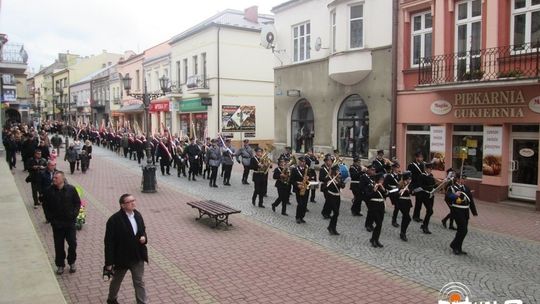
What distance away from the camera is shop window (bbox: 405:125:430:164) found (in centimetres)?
1717

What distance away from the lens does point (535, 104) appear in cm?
1343

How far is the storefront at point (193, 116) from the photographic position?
3359 cm

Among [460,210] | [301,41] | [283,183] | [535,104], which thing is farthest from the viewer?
[301,41]

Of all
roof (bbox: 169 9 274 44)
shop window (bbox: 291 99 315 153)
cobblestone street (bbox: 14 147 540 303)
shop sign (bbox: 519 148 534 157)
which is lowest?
cobblestone street (bbox: 14 147 540 303)

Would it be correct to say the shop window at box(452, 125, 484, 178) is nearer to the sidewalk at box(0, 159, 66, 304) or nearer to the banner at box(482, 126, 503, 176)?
the banner at box(482, 126, 503, 176)

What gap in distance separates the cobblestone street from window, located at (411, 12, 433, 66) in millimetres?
6249

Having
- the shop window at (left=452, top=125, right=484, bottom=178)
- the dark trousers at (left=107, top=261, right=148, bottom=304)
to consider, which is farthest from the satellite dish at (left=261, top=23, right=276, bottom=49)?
the dark trousers at (left=107, top=261, right=148, bottom=304)

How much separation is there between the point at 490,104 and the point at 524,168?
2212 millimetres

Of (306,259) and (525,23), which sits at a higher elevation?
(525,23)

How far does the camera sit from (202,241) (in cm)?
1004

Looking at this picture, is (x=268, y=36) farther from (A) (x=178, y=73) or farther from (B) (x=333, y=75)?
(A) (x=178, y=73)

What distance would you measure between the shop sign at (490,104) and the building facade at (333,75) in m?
3.27

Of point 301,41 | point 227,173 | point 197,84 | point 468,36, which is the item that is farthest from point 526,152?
point 197,84

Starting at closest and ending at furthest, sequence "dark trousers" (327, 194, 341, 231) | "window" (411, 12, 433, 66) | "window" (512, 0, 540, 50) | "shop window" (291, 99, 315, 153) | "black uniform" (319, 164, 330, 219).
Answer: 1. "dark trousers" (327, 194, 341, 231)
2. "black uniform" (319, 164, 330, 219)
3. "window" (512, 0, 540, 50)
4. "window" (411, 12, 433, 66)
5. "shop window" (291, 99, 315, 153)
